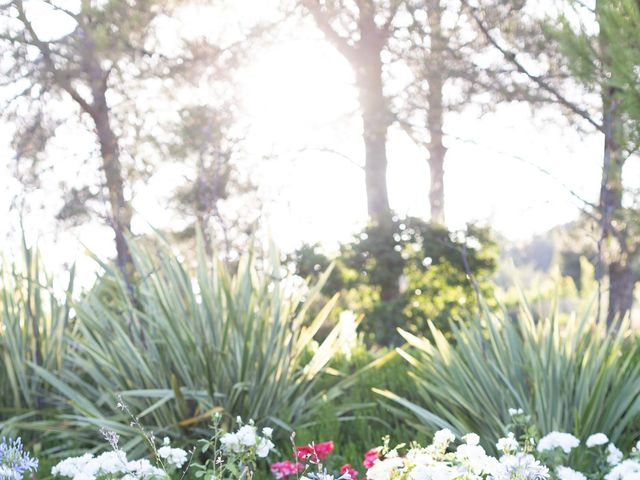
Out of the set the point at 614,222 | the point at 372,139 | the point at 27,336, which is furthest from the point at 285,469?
the point at 372,139

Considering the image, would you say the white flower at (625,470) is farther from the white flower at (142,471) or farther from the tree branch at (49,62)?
the tree branch at (49,62)

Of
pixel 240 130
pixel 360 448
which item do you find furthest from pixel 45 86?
pixel 360 448

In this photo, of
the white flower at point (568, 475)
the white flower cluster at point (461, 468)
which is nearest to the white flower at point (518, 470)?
the white flower cluster at point (461, 468)

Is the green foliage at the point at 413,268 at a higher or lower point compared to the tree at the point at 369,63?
lower

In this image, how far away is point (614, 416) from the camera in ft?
13.3

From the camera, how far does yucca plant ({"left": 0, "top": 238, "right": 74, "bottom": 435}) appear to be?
4.95m

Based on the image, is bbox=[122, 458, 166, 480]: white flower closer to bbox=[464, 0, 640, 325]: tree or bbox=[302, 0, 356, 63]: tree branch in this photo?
bbox=[464, 0, 640, 325]: tree

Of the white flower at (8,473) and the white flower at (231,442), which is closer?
the white flower at (8,473)

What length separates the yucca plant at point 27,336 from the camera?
4.95 meters

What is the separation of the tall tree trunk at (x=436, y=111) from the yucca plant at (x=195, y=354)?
21.9 feet

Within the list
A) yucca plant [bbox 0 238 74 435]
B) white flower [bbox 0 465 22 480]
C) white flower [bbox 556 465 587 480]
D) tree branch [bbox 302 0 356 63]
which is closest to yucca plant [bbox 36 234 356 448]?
yucca plant [bbox 0 238 74 435]

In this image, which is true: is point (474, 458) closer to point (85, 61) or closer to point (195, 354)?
point (195, 354)

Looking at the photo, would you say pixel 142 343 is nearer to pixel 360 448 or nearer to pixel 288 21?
pixel 360 448

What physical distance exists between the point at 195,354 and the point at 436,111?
9360 millimetres
